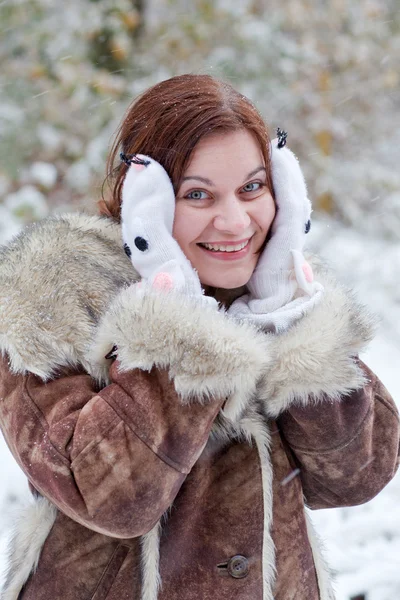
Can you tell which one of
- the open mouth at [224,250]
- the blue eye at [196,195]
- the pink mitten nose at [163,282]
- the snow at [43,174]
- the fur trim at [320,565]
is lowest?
the snow at [43,174]

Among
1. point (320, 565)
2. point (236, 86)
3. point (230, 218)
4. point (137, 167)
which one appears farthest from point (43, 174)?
point (320, 565)

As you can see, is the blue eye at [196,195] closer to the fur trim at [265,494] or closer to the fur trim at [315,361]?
the fur trim at [315,361]

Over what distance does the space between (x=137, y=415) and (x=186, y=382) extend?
0.11m

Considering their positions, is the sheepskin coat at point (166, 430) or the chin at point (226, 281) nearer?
the sheepskin coat at point (166, 430)

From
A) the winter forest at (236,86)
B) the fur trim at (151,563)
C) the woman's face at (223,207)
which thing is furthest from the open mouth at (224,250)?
the winter forest at (236,86)

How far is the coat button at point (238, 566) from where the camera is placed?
144cm

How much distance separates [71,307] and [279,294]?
48 centimetres

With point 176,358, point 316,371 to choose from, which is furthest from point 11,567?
point 316,371

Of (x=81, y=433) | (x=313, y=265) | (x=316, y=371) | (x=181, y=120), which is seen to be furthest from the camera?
(x=313, y=265)

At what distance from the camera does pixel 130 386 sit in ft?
4.27

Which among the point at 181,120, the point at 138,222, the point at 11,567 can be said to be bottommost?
the point at 11,567

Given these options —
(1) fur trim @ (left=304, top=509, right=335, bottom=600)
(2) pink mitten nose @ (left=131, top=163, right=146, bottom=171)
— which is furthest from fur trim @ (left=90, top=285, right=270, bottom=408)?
(1) fur trim @ (left=304, top=509, right=335, bottom=600)

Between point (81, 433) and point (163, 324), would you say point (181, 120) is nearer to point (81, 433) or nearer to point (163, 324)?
point (163, 324)

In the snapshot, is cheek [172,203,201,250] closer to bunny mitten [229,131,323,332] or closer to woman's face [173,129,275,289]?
woman's face [173,129,275,289]
